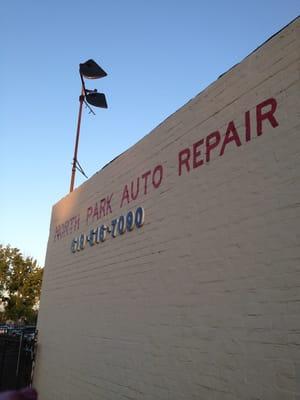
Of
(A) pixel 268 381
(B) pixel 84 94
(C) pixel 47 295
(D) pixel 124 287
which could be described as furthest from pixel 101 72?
(A) pixel 268 381

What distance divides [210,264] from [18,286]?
37973 millimetres

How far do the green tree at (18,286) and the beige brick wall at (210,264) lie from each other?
109ft

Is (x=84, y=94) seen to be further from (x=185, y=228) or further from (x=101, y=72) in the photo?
(x=185, y=228)

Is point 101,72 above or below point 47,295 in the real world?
above

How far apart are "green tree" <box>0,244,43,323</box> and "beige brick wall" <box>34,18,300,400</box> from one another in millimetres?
33317

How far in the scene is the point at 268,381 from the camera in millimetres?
3559

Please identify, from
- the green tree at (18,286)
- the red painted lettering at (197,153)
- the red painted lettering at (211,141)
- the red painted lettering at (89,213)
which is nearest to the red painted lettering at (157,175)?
the red painted lettering at (197,153)

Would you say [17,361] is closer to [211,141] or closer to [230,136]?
[211,141]

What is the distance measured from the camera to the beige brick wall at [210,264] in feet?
12.2

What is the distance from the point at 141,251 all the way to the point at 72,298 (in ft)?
9.37

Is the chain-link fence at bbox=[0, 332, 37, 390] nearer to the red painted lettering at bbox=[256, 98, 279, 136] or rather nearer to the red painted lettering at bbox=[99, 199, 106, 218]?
the red painted lettering at bbox=[99, 199, 106, 218]

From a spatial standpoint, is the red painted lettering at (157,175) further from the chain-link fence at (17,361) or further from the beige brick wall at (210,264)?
the chain-link fence at (17,361)

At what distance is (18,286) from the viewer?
1532 inches

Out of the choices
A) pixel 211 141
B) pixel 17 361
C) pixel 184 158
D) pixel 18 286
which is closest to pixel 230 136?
pixel 211 141
